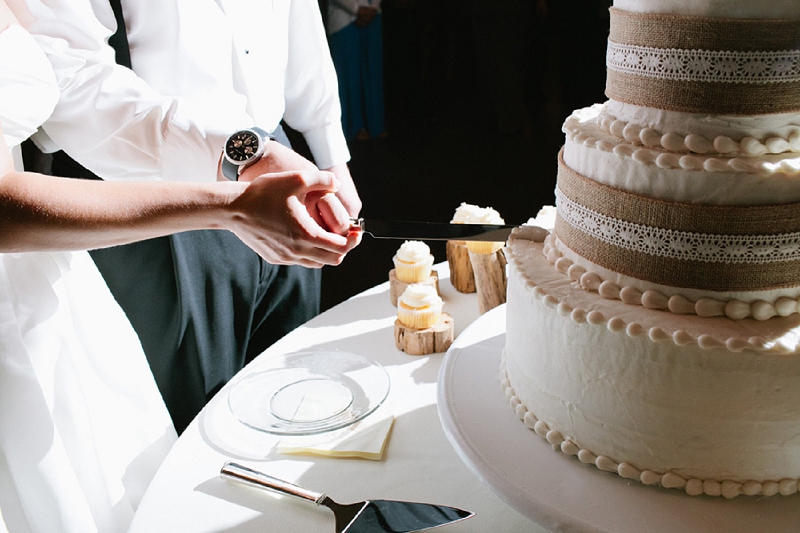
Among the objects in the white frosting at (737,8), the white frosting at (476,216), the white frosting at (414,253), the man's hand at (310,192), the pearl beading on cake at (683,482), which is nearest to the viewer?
the white frosting at (737,8)

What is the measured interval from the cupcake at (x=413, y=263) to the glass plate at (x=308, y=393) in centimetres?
36

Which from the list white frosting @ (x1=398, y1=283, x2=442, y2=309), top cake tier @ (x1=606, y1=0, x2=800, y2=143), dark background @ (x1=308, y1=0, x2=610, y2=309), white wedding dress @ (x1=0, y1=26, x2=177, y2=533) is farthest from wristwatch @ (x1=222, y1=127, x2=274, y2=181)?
dark background @ (x1=308, y1=0, x2=610, y2=309)

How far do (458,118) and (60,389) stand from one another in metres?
4.47

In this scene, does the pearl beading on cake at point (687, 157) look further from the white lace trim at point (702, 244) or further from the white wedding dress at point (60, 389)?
the white wedding dress at point (60, 389)

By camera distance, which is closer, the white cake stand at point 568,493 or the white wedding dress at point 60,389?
the white cake stand at point 568,493

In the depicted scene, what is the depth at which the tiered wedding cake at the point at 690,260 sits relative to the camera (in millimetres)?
863

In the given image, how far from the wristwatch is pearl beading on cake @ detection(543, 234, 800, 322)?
2.97ft

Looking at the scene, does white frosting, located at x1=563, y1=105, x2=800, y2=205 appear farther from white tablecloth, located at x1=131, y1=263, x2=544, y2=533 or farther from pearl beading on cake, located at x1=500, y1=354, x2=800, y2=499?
white tablecloth, located at x1=131, y1=263, x2=544, y2=533

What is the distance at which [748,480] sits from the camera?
949 mm

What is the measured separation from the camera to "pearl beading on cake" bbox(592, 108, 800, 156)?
34.7 inches

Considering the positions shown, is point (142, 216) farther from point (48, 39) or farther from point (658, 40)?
Result: point (658, 40)

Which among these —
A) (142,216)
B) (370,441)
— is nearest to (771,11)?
(370,441)

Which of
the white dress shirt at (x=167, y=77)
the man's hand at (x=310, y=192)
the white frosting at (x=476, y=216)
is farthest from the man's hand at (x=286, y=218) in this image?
the white frosting at (x=476, y=216)

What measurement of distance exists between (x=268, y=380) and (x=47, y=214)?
52cm
